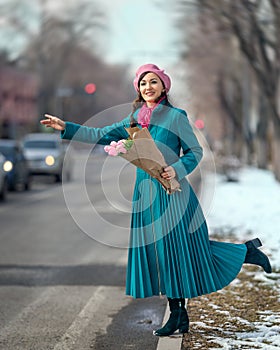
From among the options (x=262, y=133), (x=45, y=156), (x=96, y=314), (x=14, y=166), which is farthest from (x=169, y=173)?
(x=262, y=133)

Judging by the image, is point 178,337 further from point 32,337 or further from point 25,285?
point 25,285

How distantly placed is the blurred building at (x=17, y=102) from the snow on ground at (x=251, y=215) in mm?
48008


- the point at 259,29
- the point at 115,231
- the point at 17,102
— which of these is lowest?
the point at 115,231

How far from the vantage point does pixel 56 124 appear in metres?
5.93

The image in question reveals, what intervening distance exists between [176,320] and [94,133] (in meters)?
1.45

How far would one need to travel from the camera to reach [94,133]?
5996mm

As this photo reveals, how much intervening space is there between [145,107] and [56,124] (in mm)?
636

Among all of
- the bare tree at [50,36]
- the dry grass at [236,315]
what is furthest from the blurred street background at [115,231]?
the bare tree at [50,36]

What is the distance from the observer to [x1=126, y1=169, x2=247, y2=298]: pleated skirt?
572 centimetres

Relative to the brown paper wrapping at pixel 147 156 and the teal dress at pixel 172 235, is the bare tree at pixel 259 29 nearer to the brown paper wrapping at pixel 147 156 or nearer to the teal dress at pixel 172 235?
the teal dress at pixel 172 235

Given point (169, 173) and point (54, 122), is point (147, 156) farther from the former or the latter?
point (54, 122)

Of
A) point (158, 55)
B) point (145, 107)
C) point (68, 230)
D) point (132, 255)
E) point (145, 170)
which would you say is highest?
point (158, 55)

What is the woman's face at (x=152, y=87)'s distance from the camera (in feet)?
19.1

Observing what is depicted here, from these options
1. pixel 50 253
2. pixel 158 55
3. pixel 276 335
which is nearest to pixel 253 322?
pixel 276 335
